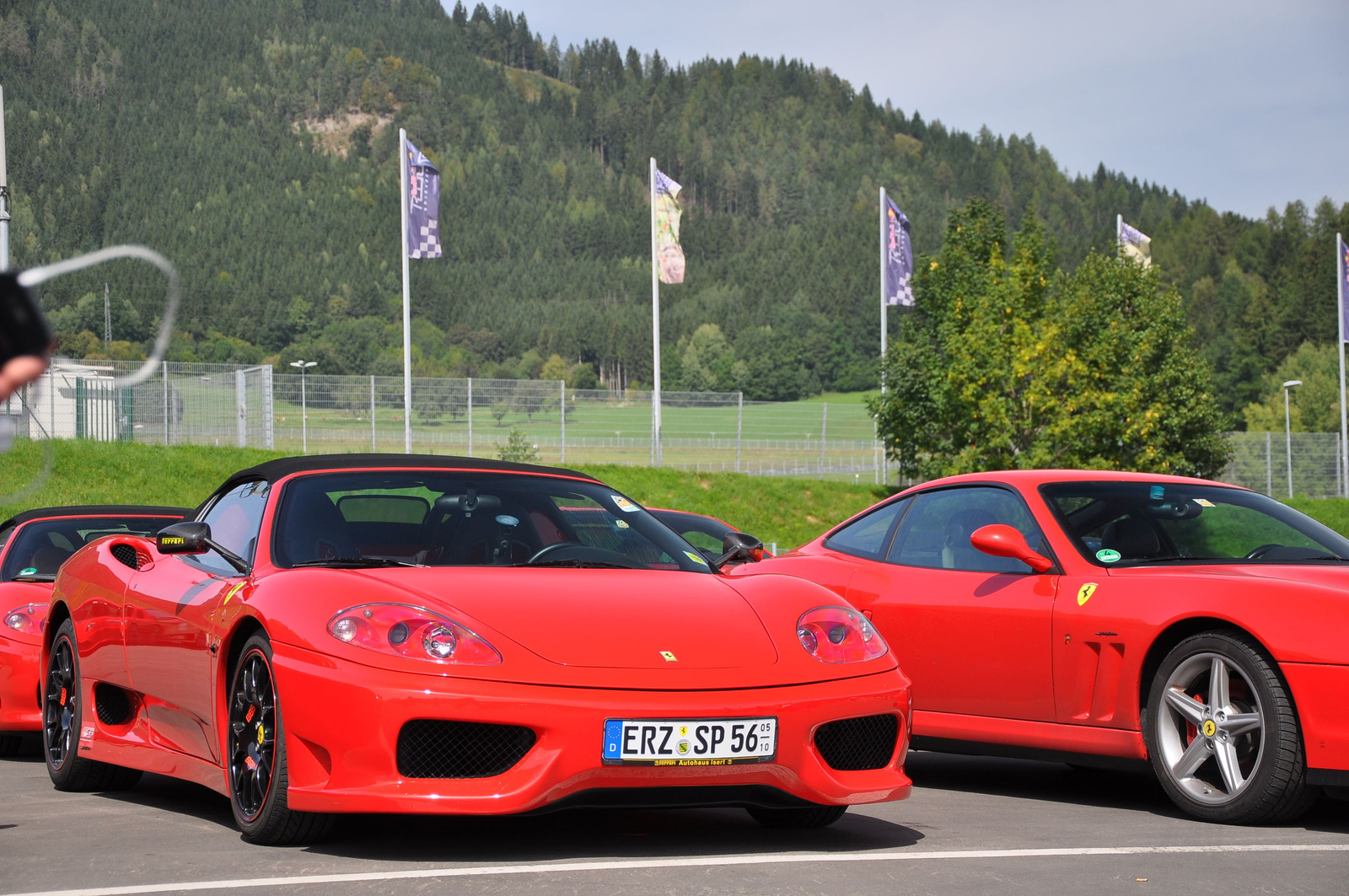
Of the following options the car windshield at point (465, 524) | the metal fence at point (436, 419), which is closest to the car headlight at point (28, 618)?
the car windshield at point (465, 524)

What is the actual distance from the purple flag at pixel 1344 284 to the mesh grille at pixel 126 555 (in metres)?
42.5

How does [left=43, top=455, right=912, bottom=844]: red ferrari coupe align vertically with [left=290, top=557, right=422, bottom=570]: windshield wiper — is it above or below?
below

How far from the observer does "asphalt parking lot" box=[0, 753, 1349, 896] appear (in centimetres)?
421

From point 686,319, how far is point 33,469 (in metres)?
162

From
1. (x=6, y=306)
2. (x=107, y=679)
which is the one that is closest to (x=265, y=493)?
(x=107, y=679)

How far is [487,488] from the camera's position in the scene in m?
5.80

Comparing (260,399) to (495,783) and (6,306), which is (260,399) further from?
(6,306)

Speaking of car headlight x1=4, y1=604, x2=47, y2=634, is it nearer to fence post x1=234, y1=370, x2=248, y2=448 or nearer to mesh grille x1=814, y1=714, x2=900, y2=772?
mesh grille x1=814, y1=714, x2=900, y2=772

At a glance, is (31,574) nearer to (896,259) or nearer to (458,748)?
(458,748)

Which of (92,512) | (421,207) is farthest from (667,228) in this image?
(92,512)

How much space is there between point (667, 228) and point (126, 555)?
30.4m

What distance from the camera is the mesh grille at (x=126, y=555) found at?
6.29 m

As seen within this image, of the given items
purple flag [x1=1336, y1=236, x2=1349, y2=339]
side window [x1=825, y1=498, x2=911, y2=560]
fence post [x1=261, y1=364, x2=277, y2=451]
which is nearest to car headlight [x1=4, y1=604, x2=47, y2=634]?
side window [x1=825, y1=498, x2=911, y2=560]

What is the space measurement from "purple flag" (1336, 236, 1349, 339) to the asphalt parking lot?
4165cm
